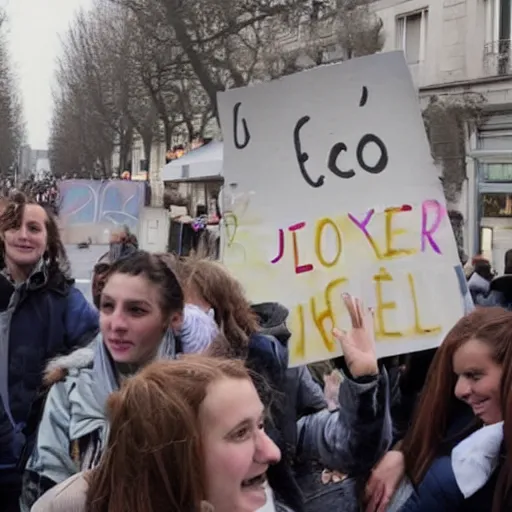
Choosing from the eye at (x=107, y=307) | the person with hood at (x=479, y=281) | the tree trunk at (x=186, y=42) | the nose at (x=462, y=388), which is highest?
the tree trunk at (x=186, y=42)

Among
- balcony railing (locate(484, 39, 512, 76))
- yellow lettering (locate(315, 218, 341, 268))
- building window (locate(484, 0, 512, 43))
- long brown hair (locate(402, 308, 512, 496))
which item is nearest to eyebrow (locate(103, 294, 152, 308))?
yellow lettering (locate(315, 218, 341, 268))

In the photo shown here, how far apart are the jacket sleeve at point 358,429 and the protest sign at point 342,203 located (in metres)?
0.38

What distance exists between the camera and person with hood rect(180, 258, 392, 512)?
1907 millimetres

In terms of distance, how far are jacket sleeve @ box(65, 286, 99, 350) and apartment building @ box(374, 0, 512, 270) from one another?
14.4m

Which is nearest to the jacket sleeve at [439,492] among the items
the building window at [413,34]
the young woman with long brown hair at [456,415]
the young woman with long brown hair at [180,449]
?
the young woman with long brown hair at [456,415]

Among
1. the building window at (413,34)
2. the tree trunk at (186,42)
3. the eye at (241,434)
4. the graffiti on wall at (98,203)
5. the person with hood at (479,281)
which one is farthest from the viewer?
the building window at (413,34)

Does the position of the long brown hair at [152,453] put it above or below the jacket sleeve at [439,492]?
above

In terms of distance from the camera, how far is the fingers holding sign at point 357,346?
192 centimetres

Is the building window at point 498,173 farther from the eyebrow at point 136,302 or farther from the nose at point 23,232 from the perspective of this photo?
the eyebrow at point 136,302

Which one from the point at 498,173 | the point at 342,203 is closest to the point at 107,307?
the point at 342,203

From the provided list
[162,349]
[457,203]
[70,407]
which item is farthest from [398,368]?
[457,203]

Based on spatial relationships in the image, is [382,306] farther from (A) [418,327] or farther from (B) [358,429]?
(B) [358,429]

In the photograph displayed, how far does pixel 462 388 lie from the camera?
6.36 feet

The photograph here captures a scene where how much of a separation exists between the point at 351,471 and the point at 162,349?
1.79ft
